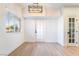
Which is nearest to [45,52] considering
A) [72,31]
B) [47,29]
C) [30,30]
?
[72,31]

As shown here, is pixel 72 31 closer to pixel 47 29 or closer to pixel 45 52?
pixel 47 29

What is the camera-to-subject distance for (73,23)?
9.08 meters

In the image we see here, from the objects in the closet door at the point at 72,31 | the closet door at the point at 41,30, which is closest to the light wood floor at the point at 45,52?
the closet door at the point at 72,31

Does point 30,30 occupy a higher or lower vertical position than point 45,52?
higher

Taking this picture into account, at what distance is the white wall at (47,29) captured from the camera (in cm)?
1166

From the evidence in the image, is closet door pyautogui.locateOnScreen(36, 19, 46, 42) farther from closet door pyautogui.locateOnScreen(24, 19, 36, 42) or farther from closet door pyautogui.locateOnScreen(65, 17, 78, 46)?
closet door pyautogui.locateOnScreen(65, 17, 78, 46)

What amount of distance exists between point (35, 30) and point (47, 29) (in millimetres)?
986

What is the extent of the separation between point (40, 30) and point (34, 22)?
0.82 m

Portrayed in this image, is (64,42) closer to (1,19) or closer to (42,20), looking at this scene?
(42,20)

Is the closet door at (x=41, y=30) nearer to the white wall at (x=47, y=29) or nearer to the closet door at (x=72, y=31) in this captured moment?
the white wall at (x=47, y=29)

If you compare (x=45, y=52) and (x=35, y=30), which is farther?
(x=35, y=30)

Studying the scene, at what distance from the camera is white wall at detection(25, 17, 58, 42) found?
38.2ft

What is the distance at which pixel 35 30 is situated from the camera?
11.8m

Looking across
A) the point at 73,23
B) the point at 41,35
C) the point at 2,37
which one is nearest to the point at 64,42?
the point at 73,23
